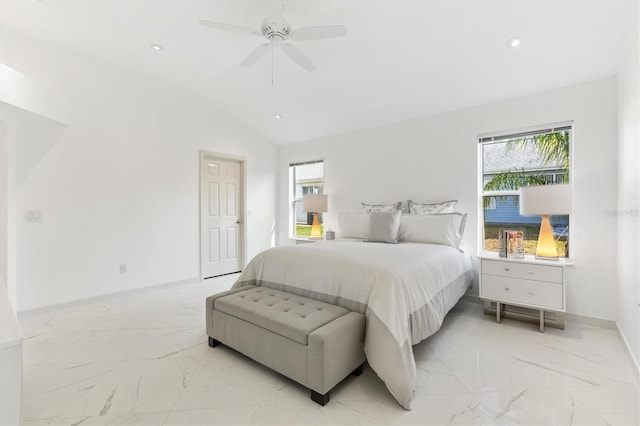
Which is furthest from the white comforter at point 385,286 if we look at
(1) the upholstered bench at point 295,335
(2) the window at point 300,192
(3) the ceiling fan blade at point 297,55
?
(2) the window at point 300,192

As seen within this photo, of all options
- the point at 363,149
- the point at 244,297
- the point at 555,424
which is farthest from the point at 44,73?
the point at 555,424

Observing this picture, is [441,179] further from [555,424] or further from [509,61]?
[555,424]

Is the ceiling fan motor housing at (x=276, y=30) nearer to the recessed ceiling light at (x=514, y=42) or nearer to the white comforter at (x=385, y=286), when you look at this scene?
the white comforter at (x=385, y=286)

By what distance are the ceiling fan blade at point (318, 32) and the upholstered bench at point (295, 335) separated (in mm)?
2013

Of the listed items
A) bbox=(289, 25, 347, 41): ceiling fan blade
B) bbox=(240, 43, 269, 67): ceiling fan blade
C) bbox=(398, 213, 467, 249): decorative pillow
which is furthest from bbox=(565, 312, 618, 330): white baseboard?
bbox=(240, 43, 269, 67): ceiling fan blade

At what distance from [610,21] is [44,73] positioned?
515cm

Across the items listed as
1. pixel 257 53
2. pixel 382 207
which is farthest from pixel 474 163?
pixel 257 53

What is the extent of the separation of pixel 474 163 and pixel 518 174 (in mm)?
472

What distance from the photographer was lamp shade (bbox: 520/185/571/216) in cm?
264

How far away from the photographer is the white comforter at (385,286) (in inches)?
69.1

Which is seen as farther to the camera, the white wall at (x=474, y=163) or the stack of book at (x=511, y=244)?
the stack of book at (x=511, y=244)

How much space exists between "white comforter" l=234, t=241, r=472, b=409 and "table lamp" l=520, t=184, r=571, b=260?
2.59 feet

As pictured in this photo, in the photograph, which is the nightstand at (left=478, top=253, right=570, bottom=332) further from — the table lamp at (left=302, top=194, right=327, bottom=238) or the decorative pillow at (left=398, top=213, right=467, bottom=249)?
the table lamp at (left=302, top=194, right=327, bottom=238)

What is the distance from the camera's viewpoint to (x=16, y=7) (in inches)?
102
